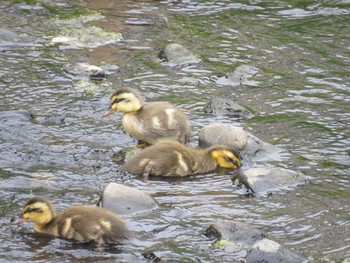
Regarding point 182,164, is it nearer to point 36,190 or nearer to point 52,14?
point 36,190

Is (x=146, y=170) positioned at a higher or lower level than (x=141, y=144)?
higher

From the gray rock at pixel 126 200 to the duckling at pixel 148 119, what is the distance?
1488 millimetres

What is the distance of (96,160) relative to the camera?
791 cm

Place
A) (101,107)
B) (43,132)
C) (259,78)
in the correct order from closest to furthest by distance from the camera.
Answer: (43,132), (101,107), (259,78)

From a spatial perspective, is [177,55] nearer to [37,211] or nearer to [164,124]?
[164,124]

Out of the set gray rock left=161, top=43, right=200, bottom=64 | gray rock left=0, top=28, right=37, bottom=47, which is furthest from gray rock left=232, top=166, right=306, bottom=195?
gray rock left=0, top=28, right=37, bottom=47

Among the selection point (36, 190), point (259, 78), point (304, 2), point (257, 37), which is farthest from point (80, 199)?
point (304, 2)

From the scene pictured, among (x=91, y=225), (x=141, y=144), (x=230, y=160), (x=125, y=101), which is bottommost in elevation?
(x=141, y=144)

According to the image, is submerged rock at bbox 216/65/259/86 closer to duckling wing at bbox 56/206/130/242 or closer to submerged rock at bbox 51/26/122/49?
submerged rock at bbox 51/26/122/49

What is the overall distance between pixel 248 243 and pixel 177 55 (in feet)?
13.6

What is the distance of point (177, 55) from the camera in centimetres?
1034

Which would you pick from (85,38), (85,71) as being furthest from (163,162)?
(85,38)

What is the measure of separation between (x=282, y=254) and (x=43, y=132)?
2877 millimetres

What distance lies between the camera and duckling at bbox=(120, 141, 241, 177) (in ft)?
25.3
